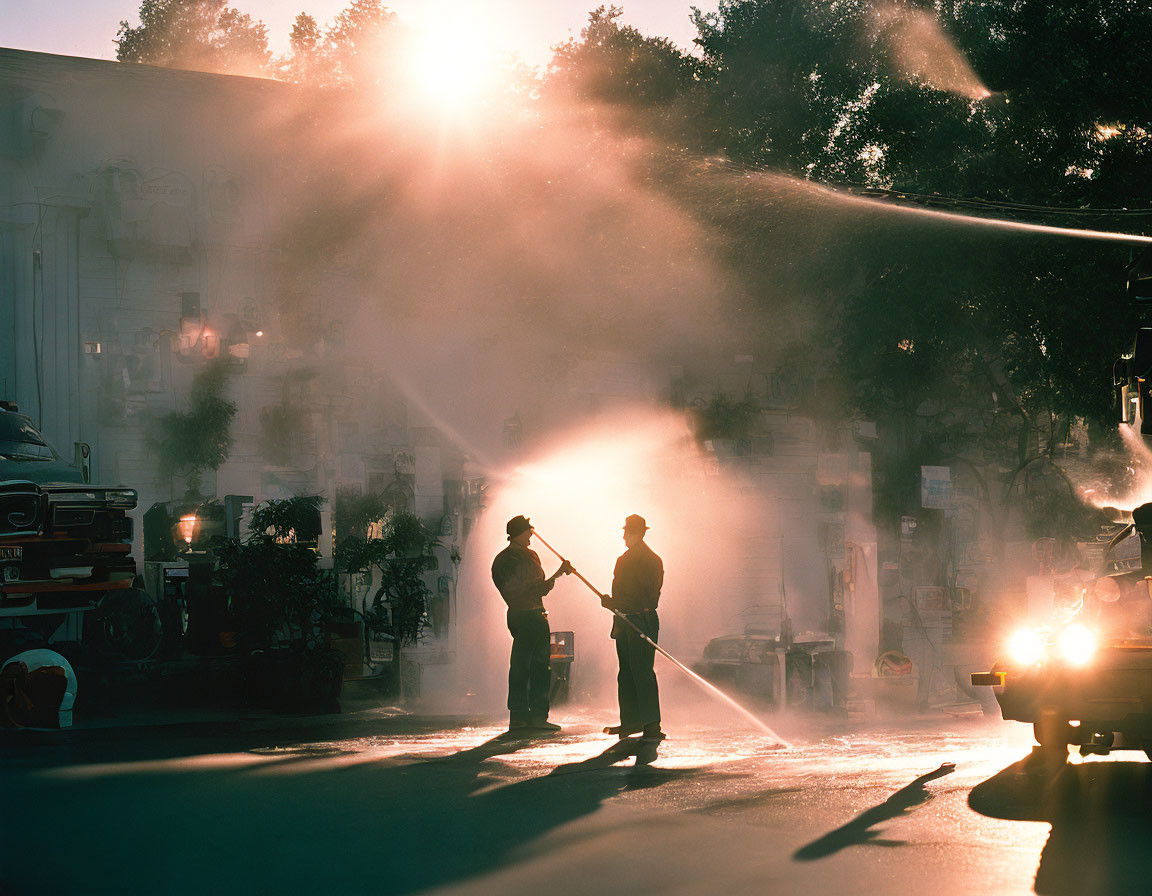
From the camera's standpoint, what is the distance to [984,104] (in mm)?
22156

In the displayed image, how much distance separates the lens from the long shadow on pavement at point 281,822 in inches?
215

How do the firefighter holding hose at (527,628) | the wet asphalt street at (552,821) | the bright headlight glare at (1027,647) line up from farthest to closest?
the firefighter holding hose at (527,628) → the bright headlight glare at (1027,647) → the wet asphalt street at (552,821)

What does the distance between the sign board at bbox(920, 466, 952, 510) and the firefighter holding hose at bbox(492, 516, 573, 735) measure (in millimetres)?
15076

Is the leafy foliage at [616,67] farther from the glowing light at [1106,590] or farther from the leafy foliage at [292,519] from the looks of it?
the glowing light at [1106,590]

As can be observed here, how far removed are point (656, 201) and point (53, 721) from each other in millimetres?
13740

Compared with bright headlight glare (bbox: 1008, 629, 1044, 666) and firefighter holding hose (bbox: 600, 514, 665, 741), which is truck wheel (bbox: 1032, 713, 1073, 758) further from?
firefighter holding hose (bbox: 600, 514, 665, 741)

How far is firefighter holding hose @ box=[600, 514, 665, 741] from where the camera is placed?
34.9 ft

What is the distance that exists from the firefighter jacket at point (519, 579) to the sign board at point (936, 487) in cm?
1513

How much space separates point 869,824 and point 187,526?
38.9 ft

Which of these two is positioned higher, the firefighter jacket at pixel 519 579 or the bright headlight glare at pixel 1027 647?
the firefighter jacket at pixel 519 579

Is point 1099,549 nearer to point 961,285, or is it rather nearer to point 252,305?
point 961,285

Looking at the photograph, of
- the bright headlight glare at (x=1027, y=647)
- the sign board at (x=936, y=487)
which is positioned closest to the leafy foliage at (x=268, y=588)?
the bright headlight glare at (x=1027, y=647)

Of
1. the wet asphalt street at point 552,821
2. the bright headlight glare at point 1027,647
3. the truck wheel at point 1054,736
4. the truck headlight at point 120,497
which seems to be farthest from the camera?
the truck headlight at point 120,497

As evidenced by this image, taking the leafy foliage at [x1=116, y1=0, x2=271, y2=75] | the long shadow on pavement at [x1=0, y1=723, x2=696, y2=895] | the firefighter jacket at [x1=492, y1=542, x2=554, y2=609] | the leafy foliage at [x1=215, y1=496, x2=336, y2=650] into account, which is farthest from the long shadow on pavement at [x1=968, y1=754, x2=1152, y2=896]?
the leafy foliage at [x1=116, y1=0, x2=271, y2=75]
